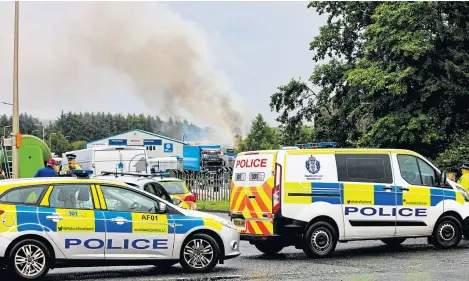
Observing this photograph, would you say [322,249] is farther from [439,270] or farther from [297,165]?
[439,270]

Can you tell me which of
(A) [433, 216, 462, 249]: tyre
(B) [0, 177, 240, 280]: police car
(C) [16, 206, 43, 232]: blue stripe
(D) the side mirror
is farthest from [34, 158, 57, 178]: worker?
(A) [433, 216, 462, 249]: tyre

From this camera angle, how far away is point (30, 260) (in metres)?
9.80

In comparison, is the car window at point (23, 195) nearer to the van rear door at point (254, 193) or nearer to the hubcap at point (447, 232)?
the van rear door at point (254, 193)

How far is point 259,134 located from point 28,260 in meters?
82.4

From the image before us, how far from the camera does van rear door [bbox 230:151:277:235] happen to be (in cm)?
1280

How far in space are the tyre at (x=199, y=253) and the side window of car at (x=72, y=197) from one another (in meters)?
1.53

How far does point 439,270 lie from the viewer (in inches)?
437

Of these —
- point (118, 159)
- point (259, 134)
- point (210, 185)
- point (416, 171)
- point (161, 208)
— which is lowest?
point (161, 208)

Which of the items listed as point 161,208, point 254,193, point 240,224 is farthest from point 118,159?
point 161,208

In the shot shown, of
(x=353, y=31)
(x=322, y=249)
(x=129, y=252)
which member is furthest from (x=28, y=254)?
(x=353, y=31)

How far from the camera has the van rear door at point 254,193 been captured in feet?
42.0

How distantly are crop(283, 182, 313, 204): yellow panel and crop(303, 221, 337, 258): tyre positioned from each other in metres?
0.47

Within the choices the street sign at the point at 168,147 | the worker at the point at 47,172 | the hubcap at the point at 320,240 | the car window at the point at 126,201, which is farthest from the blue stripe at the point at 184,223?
the street sign at the point at 168,147

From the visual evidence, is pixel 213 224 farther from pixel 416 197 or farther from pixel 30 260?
pixel 416 197
